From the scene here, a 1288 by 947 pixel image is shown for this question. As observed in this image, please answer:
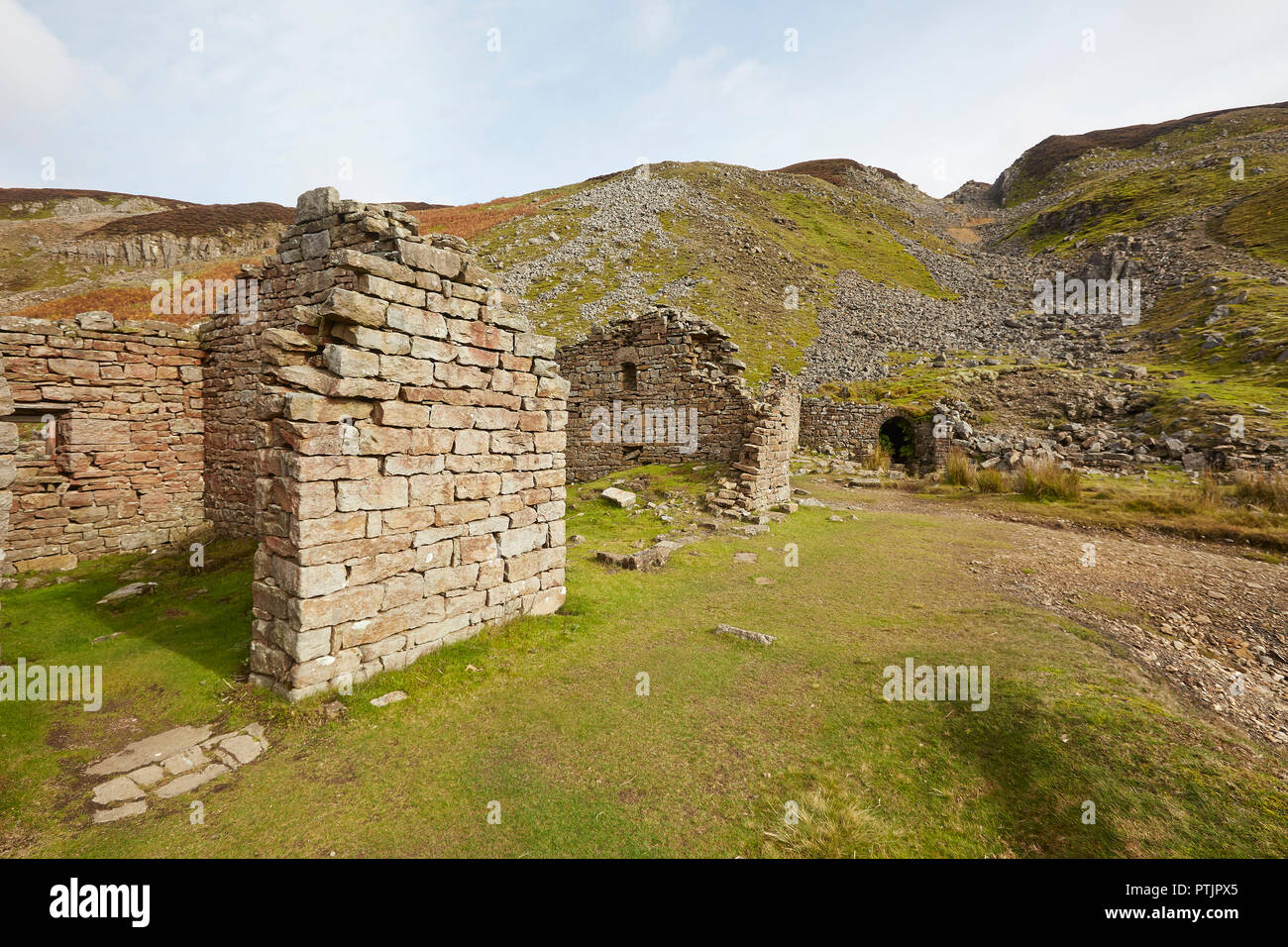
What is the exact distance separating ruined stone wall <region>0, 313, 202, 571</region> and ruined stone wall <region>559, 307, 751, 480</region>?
10580 mm

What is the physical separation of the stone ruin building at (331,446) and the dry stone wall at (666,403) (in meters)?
1.53

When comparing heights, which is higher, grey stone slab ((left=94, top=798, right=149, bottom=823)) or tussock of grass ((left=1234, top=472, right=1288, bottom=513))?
tussock of grass ((left=1234, top=472, right=1288, bottom=513))

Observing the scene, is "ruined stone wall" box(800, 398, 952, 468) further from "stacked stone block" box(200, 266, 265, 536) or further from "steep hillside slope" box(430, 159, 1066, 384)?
"stacked stone block" box(200, 266, 265, 536)

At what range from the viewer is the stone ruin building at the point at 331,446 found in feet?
16.1

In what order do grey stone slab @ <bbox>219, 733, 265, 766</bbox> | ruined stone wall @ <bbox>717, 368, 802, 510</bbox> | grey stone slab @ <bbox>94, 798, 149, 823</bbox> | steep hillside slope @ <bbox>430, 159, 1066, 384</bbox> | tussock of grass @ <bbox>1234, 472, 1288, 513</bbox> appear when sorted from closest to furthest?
grey stone slab @ <bbox>94, 798, 149, 823</bbox>
grey stone slab @ <bbox>219, 733, 265, 766</bbox>
tussock of grass @ <bbox>1234, 472, 1288, 513</bbox>
ruined stone wall @ <bbox>717, 368, 802, 510</bbox>
steep hillside slope @ <bbox>430, 159, 1066, 384</bbox>

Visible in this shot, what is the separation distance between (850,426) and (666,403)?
47.5ft

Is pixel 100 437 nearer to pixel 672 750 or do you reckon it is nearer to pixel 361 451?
pixel 361 451

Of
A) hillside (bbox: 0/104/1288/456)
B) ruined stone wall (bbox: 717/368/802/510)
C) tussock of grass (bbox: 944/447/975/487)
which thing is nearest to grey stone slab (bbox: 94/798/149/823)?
ruined stone wall (bbox: 717/368/802/510)

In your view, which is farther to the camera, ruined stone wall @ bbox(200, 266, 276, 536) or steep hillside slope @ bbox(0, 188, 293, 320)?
steep hillside slope @ bbox(0, 188, 293, 320)

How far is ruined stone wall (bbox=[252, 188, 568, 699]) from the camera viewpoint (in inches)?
189

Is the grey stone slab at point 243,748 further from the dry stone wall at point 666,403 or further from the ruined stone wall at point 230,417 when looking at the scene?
the dry stone wall at point 666,403

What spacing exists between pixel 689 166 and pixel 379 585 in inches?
3143

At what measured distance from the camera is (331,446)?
4887 millimetres

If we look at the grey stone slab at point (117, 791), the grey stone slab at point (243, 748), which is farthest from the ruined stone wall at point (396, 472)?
the grey stone slab at point (117, 791)
